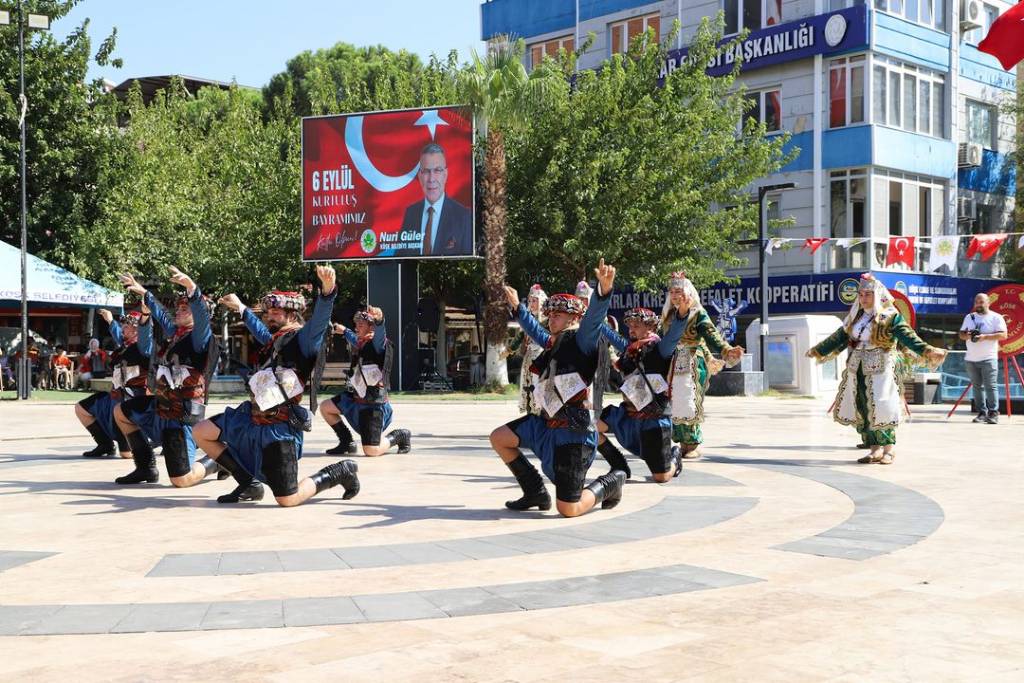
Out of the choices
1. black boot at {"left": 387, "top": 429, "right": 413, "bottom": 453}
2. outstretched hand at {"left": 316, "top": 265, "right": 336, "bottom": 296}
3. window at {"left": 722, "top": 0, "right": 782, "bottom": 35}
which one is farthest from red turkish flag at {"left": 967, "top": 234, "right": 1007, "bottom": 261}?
outstretched hand at {"left": 316, "top": 265, "right": 336, "bottom": 296}

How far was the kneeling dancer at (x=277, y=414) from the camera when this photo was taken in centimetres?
824

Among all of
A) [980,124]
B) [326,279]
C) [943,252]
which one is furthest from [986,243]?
[326,279]

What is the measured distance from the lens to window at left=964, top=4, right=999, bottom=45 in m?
37.7

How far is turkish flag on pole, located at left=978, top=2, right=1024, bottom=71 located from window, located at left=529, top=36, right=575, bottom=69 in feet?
107

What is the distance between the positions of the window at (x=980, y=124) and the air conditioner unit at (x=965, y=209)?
199 cm

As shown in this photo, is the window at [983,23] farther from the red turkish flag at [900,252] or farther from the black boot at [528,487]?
the black boot at [528,487]

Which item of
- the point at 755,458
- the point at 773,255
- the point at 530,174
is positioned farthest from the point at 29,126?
the point at 755,458

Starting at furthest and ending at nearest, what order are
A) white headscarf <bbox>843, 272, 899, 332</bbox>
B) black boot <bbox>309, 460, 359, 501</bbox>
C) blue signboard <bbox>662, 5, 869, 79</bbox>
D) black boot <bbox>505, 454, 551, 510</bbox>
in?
blue signboard <bbox>662, 5, 869, 79</bbox>, white headscarf <bbox>843, 272, 899, 332</bbox>, black boot <bbox>309, 460, 359, 501</bbox>, black boot <bbox>505, 454, 551, 510</bbox>

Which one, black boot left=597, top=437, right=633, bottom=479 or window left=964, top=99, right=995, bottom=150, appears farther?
window left=964, top=99, right=995, bottom=150

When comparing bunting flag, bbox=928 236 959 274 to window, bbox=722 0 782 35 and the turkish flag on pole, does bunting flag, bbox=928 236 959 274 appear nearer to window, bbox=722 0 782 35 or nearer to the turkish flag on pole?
window, bbox=722 0 782 35

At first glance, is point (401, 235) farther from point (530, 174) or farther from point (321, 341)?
point (321, 341)

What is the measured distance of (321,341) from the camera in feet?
27.5

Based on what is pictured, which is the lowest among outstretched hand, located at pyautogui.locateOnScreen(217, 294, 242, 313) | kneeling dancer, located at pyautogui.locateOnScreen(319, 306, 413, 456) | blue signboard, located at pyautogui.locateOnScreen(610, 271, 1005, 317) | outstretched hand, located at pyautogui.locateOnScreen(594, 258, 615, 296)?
kneeling dancer, located at pyautogui.locateOnScreen(319, 306, 413, 456)

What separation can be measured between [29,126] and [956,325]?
2971cm
